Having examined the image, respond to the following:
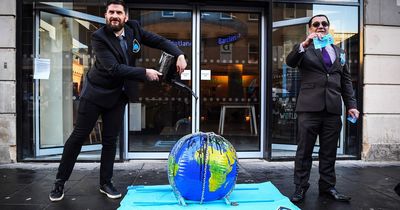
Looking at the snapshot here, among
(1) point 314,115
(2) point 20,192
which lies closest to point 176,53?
(1) point 314,115

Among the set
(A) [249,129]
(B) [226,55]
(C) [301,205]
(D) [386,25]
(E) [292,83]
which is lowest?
(C) [301,205]

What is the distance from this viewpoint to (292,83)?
303 inches

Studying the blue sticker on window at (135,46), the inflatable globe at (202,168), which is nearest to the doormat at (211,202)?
the inflatable globe at (202,168)

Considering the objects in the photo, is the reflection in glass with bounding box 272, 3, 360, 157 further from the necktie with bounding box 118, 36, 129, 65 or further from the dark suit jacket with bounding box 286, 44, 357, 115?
the necktie with bounding box 118, 36, 129, 65

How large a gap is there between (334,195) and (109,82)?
2842 millimetres

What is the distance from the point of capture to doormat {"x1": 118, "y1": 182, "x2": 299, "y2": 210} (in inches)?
153

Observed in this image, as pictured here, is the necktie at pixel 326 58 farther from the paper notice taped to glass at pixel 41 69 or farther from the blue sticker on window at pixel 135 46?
the paper notice taped to glass at pixel 41 69

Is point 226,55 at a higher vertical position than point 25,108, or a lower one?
higher

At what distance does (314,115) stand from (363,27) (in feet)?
11.5

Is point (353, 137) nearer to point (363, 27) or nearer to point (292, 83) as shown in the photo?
point (292, 83)

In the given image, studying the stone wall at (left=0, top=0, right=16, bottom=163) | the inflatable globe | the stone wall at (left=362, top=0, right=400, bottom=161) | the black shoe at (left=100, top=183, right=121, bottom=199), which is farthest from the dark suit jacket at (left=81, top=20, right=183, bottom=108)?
the stone wall at (left=362, top=0, right=400, bottom=161)

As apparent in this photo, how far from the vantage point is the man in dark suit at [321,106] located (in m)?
4.45

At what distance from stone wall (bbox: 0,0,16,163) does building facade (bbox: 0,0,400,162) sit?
103 mm

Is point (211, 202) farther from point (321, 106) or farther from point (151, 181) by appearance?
point (151, 181)
